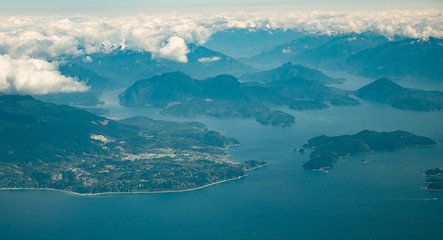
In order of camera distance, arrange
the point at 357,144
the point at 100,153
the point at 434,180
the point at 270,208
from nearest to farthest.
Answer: the point at 270,208
the point at 434,180
the point at 357,144
the point at 100,153

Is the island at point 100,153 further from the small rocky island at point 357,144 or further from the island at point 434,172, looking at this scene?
the island at point 434,172

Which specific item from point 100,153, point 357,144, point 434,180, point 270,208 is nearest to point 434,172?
point 434,180

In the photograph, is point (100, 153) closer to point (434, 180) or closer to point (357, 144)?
point (357, 144)

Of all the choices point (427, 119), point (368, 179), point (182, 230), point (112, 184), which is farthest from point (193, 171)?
point (427, 119)

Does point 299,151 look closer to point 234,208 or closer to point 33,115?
point 234,208

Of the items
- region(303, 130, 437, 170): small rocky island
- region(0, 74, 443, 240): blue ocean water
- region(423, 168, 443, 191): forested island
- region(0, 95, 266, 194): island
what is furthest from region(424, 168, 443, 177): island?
region(0, 95, 266, 194): island

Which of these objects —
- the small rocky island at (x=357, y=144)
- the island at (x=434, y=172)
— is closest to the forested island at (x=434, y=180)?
the island at (x=434, y=172)
